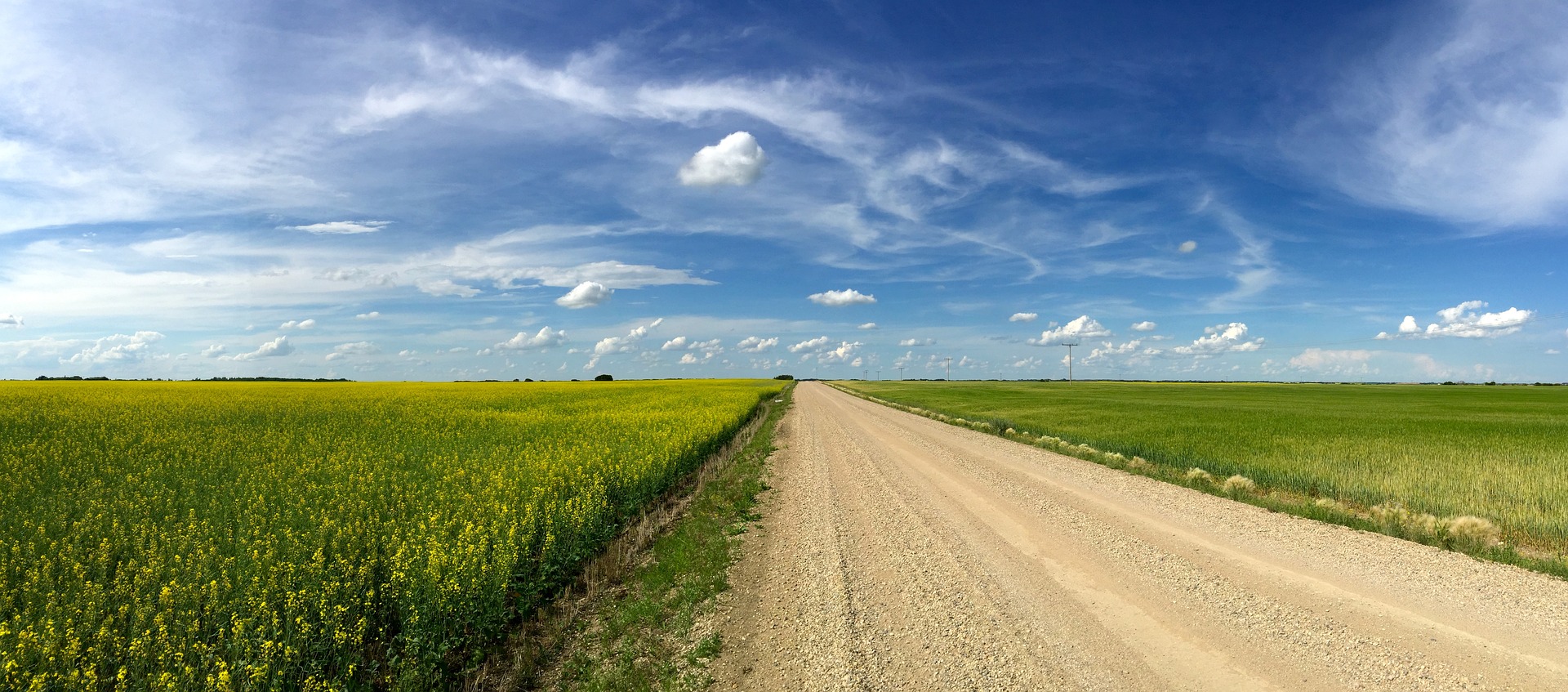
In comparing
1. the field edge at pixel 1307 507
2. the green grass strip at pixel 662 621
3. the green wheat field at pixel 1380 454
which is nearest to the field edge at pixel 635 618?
the green grass strip at pixel 662 621

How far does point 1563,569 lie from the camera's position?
349 inches

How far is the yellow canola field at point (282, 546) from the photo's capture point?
17.2 ft

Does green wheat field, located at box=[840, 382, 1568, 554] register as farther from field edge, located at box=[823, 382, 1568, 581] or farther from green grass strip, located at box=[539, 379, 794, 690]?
green grass strip, located at box=[539, 379, 794, 690]

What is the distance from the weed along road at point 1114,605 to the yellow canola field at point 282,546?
2820mm

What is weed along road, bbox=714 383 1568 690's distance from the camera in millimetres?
5887

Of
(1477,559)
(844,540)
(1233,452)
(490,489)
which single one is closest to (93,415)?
(490,489)

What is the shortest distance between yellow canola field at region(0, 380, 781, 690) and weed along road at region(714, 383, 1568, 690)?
111 inches

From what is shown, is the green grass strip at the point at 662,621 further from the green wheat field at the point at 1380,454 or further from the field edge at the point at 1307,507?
the green wheat field at the point at 1380,454

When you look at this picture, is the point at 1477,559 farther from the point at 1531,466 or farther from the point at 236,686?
the point at 236,686

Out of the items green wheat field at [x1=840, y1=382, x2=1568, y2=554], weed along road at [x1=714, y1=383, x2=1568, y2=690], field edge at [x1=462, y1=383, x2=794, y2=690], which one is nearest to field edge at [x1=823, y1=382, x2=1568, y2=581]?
weed along road at [x1=714, y1=383, x2=1568, y2=690]

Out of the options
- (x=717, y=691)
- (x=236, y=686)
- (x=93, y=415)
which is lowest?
(x=717, y=691)

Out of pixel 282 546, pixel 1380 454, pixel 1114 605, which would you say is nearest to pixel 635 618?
pixel 282 546

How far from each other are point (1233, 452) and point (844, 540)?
17315mm

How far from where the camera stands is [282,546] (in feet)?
A: 24.6
